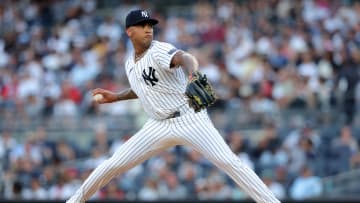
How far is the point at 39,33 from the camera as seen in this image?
16.8 m

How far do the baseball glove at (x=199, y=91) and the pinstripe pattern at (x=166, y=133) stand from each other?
0.56m

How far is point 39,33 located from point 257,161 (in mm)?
6026

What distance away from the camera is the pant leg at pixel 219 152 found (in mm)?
6805

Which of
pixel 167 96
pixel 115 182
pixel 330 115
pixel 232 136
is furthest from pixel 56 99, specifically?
pixel 167 96

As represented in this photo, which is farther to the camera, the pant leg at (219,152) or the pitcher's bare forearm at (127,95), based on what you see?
the pitcher's bare forearm at (127,95)

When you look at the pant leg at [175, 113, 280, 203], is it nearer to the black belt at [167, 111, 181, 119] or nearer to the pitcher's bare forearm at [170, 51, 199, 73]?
the black belt at [167, 111, 181, 119]

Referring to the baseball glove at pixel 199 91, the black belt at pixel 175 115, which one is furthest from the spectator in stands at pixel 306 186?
the baseball glove at pixel 199 91

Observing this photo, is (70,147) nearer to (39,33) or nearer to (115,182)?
(115,182)

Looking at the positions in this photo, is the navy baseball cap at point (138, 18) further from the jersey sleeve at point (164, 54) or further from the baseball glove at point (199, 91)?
the baseball glove at point (199, 91)

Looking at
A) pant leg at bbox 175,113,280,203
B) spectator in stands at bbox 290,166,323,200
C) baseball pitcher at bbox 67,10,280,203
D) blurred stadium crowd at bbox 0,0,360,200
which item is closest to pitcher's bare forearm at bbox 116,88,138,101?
baseball pitcher at bbox 67,10,280,203

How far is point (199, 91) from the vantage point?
6223mm

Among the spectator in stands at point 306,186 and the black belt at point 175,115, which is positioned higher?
the spectator in stands at point 306,186

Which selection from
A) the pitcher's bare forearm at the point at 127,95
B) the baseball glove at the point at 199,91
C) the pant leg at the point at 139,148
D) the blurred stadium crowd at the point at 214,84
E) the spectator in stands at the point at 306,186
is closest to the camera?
the baseball glove at the point at 199,91

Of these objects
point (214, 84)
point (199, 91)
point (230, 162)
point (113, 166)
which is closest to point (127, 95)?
point (113, 166)
